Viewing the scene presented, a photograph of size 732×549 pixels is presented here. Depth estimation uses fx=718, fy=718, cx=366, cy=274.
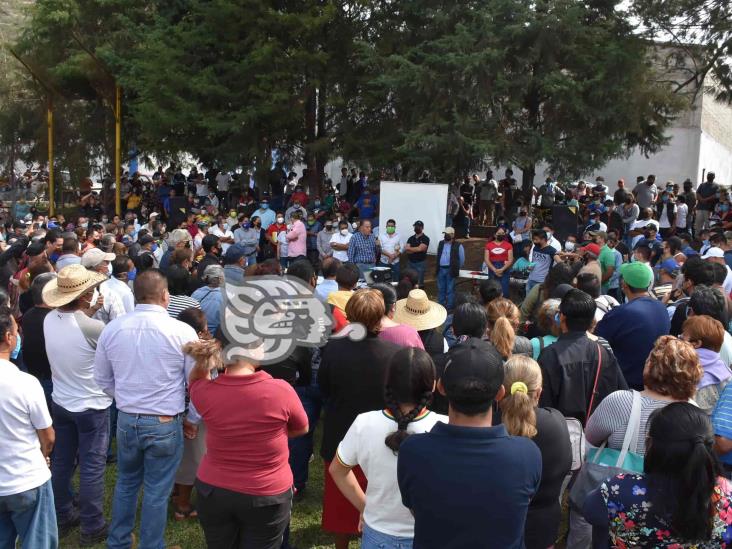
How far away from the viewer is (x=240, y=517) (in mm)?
3369

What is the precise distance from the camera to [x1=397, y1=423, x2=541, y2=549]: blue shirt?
8.16ft

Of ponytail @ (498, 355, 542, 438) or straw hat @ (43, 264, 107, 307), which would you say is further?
straw hat @ (43, 264, 107, 307)

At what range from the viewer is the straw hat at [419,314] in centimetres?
499

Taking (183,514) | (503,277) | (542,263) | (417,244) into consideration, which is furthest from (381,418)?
(417,244)

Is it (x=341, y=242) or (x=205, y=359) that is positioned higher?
(x=205, y=359)

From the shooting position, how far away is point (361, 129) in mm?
17969

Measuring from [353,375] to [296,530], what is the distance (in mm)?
1467

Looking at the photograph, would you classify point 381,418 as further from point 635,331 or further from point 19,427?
point 635,331

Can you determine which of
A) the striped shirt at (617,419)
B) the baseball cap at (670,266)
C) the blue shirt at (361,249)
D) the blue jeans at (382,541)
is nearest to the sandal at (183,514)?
the blue jeans at (382,541)

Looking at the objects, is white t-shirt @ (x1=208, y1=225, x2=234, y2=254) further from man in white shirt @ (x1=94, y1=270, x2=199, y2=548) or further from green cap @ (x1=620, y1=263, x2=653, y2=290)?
man in white shirt @ (x1=94, y1=270, x2=199, y2=548)

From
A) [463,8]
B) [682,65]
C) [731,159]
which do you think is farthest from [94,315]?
[731,159]

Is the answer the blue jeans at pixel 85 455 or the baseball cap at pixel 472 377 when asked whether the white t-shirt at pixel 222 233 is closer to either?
the blue jeans at pixel 85 455

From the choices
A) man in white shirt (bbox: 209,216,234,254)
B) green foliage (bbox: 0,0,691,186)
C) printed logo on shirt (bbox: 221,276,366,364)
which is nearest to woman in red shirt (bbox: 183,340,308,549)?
printed logo on shirt (bbox: 221,276,366,364)

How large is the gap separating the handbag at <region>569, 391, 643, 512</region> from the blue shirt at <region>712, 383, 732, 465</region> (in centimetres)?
38
